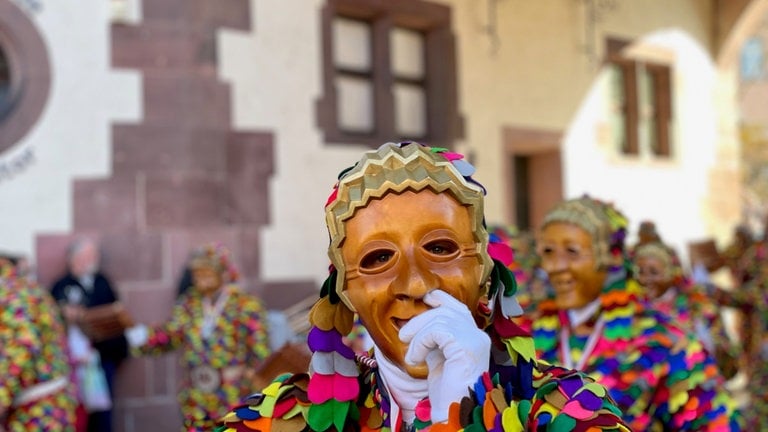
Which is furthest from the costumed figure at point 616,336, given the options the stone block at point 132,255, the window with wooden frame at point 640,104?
the window with wooden frame at point 640,104

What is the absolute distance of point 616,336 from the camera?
12.3 feet

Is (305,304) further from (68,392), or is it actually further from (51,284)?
(68,392)

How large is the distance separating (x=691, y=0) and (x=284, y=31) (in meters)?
7.51

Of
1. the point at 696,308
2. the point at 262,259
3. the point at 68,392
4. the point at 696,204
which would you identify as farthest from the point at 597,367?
the point at 696,204

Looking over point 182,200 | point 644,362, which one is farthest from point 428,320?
point 182,200

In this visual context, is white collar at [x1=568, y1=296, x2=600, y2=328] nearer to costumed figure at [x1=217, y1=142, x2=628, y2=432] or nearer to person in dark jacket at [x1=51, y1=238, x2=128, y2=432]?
costumed figure at [x1=217, y1=142, x2=628, y2=432]

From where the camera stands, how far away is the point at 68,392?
5.45 metres

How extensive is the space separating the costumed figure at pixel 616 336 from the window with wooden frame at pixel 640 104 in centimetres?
854

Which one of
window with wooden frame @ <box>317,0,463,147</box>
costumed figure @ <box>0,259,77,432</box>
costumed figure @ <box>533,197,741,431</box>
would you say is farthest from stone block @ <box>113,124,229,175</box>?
costumed figure @ <box>533,197,741,431</box>

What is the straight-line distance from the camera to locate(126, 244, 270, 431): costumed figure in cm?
667

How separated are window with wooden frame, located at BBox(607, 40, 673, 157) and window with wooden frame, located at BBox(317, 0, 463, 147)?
9.83 feet

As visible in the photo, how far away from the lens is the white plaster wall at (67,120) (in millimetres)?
7316

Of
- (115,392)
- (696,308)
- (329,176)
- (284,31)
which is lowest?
(115,392)

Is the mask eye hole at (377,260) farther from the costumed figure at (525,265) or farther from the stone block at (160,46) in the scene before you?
the stone block at (160,46)
